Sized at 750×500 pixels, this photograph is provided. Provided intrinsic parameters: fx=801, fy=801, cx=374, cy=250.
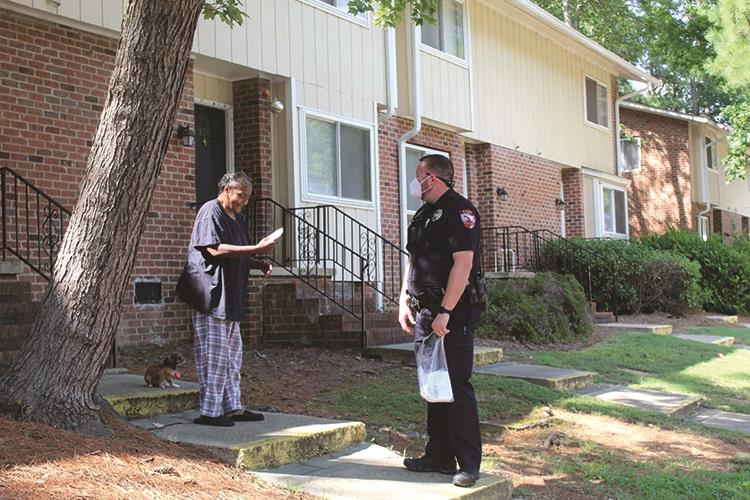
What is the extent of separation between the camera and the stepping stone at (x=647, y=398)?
7328 millimetres

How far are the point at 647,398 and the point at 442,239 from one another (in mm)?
4346

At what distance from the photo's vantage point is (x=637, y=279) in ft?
52.1

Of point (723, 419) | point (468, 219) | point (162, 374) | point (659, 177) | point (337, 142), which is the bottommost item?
point (723, 419)

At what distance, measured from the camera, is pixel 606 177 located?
771 inches

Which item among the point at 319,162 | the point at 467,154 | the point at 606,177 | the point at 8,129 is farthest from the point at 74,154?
the point at 606,177

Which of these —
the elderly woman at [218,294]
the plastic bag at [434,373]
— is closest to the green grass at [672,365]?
the plastic bag at [434,373]

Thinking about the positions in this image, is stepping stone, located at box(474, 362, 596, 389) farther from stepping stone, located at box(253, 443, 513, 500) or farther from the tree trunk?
the tree trunk

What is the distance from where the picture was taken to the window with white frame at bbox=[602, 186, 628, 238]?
65.6 feet

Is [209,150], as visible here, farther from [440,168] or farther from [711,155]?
[711,155]

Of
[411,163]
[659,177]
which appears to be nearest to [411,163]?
[411,163]

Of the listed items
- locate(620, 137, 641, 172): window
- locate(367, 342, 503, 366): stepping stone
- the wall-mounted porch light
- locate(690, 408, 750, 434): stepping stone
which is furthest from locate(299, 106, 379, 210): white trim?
locate(620, 137, 641, 172): window

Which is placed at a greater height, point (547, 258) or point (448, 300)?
point (547, 258)

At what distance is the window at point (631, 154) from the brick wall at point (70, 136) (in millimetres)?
20159

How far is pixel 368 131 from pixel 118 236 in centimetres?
784
